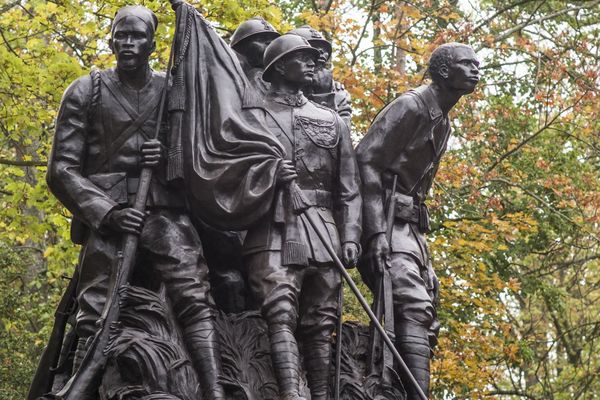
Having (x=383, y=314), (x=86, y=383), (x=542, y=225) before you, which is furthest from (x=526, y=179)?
(x=86, y=383)

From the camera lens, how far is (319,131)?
9398 mm

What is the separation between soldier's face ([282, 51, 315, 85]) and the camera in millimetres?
9383

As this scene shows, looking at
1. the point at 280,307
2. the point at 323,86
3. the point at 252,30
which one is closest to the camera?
the point at 280,307

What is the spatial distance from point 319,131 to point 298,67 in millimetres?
430

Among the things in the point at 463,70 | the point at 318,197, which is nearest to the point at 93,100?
the point at 318,197

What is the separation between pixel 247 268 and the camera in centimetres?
909

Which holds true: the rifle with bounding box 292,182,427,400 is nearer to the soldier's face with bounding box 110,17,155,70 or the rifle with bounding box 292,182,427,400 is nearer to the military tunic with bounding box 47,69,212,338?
the military tunic with bounding box 47,69,212,338

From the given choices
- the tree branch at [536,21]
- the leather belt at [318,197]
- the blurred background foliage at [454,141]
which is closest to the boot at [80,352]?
the leather belt at [318,197]

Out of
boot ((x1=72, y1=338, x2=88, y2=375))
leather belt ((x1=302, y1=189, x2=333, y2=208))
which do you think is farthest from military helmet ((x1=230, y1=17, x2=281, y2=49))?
boot ((x1=72, y1=338, x2=88, y2=375))

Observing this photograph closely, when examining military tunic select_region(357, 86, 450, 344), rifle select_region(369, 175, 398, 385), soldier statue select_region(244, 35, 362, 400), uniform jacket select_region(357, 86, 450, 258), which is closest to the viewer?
soldier statue select_region(244, 35, 362, 400)

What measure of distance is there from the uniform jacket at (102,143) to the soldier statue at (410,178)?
4.37 ft

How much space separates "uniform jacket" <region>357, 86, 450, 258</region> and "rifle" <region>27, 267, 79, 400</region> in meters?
2.04

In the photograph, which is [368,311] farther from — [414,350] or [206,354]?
[206,354]

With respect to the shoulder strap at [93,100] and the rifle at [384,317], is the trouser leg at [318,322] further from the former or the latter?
the shoulder strap at [93,100]
